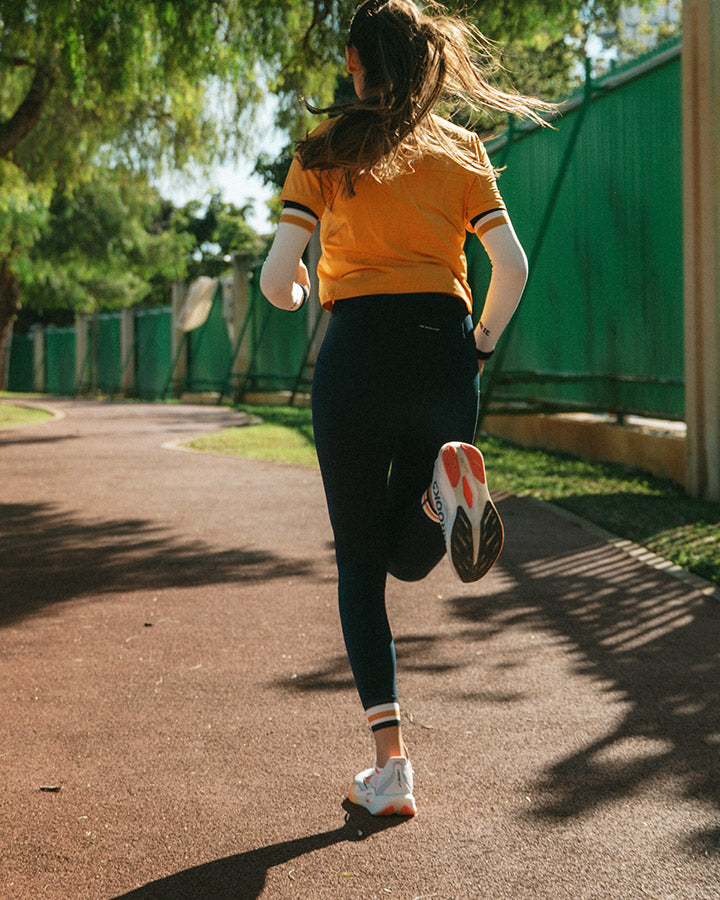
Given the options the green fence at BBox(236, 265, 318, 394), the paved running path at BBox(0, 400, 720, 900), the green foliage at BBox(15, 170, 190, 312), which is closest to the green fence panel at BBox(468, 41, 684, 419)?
the paved running path at BBox(0, 400, 720, 900)

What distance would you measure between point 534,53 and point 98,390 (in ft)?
59.0

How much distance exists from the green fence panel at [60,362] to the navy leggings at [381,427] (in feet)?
116

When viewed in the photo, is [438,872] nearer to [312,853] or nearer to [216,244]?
[312,853]

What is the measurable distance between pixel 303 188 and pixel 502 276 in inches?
21.9

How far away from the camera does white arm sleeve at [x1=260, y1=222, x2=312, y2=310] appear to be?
254 centimetres

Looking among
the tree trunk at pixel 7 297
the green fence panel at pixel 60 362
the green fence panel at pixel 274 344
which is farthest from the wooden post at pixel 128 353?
the green fence panel at pixel 274 344

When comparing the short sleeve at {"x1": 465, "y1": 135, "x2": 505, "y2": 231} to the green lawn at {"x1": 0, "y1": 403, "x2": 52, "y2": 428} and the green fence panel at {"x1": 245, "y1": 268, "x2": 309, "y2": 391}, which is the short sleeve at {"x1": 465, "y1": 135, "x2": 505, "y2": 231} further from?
the green fence panel at {"x1": 245, "y1": 268, "x2": 309, "y2": 391}

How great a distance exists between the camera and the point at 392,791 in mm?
2619

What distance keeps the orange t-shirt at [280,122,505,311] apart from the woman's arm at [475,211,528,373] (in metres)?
0.08

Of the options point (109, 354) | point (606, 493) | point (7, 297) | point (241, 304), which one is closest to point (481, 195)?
point (606, 493)

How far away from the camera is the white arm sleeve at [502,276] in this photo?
265 centimetres

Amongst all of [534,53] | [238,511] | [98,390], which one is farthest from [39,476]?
[98,390]

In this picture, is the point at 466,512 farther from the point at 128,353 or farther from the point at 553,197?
the point at 128,353

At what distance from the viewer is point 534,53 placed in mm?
24516
